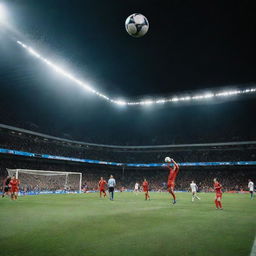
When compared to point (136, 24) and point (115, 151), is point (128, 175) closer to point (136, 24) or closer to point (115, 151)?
point (115, 151)

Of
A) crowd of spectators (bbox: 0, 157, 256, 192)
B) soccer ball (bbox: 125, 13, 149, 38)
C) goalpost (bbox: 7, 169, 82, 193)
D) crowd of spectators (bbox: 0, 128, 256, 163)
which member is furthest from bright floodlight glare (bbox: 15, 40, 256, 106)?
soccer ball (bbox: 125, 13, 149, 38)

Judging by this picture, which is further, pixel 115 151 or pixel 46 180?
pixel 115 151

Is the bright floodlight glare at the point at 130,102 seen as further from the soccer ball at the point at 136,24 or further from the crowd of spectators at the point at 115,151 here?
the soccer ball at the point at 136,24

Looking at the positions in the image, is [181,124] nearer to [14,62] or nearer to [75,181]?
[75,181]

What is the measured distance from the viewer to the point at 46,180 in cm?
3831

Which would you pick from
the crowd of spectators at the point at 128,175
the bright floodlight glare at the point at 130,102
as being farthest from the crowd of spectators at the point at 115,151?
the bright floodlight glare at the point at 130,102

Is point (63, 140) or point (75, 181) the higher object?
point (63, 140)

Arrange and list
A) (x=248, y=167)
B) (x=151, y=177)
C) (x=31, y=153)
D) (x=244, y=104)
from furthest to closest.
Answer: (x=151, y=177)
(x=248, y=167)
(x=244, y=104)
(x=31, y=153)

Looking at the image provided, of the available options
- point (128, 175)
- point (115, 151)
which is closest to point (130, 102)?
point (115, 151)

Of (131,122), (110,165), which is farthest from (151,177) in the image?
(131,122)

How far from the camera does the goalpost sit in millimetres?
33438

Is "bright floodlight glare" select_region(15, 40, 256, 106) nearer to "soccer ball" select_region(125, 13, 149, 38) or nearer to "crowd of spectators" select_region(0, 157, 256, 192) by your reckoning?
"crowd of spectators" select_region(0, 157, 256, 192)

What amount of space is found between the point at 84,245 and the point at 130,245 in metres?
1.02

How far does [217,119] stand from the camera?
5316 centimetres
